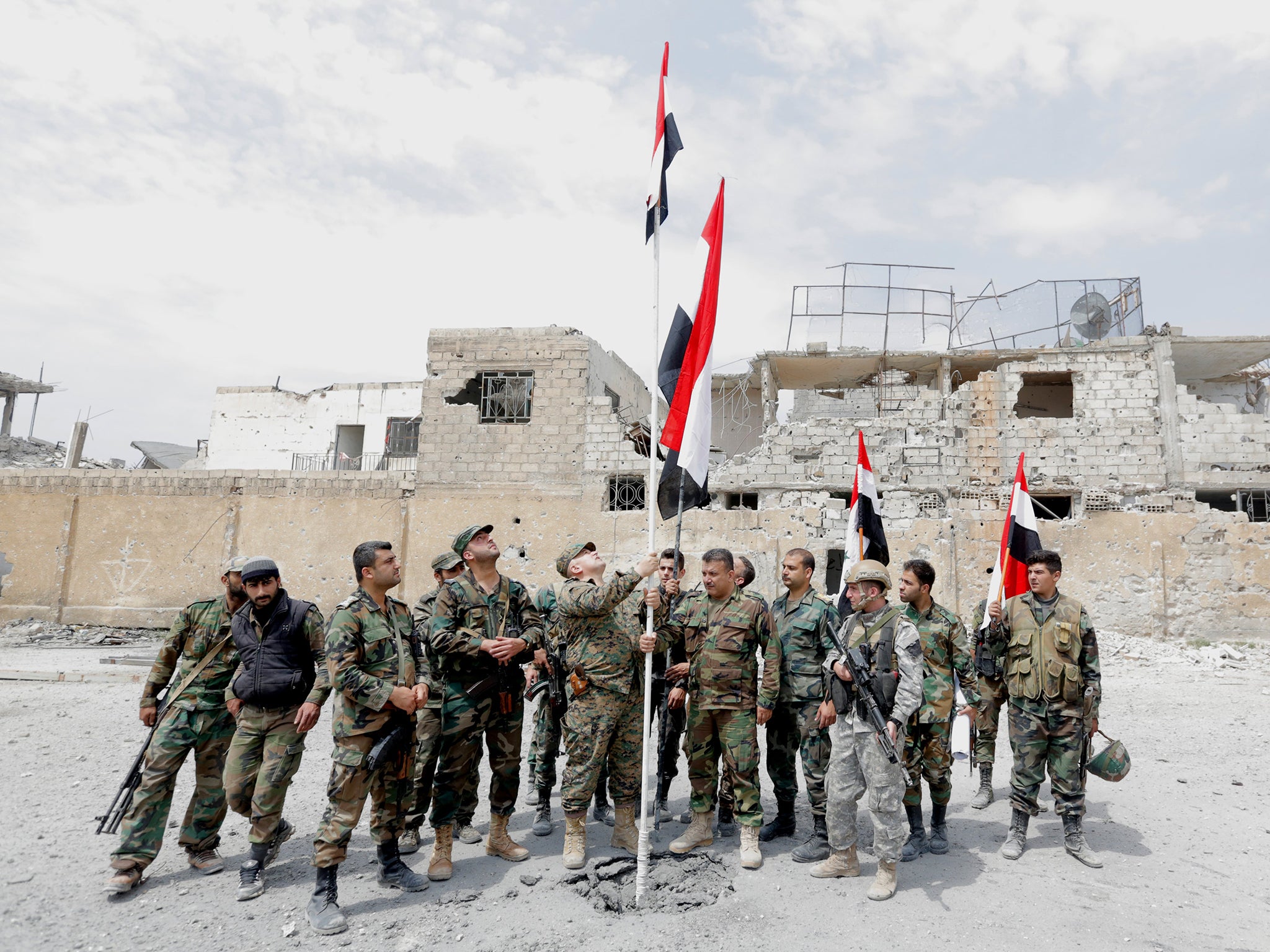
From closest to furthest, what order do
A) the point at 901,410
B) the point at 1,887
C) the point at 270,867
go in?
the point at 1,887, the point at 270,867, the point at 901,410

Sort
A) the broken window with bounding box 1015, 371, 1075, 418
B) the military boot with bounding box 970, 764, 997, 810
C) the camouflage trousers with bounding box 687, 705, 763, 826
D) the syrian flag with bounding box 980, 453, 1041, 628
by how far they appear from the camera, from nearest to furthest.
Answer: the camouflage trousers with bounding box 687, 705, 763, 826 < the military boot with bounding box 970, 764, 997, 810 < the syrian flag with bounding box 980, 453, 1041, 628 < the broken window with bounding box 1015, 371, 1075, 418

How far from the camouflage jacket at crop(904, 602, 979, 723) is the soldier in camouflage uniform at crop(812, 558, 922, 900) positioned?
61 cm

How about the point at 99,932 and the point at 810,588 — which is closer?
the point at 99,932

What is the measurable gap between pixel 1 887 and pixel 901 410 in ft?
41.5

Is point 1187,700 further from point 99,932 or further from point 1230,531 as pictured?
point 99,932

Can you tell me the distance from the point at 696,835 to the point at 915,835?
133cm

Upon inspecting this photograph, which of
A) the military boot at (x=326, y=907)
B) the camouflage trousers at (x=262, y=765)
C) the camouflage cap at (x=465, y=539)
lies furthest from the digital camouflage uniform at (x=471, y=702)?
the camouflage trousers at (x=262, y=765)

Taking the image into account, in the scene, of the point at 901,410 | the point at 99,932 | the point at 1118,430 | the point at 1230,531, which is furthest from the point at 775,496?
the point at 99,932

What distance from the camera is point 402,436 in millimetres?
25625

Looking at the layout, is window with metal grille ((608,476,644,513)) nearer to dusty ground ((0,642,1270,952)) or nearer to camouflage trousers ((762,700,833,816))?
dusty ground ((0,642,1270,952))

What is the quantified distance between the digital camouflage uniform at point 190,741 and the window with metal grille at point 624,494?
958 cm

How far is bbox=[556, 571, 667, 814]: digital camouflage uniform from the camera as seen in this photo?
4.20 m


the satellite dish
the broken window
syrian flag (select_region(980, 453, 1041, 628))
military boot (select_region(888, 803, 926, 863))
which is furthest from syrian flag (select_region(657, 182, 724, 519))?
the satellite dish

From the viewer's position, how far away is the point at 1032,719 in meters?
4.43
